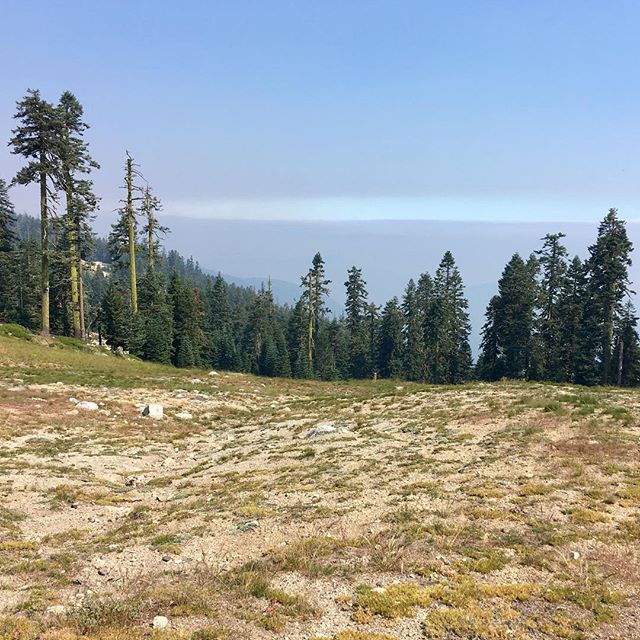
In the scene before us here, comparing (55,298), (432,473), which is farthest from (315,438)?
(55,298)

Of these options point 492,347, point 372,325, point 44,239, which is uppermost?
point 44,239

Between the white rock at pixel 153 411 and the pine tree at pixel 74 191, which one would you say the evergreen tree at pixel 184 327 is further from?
the white rock at pixel 153 411

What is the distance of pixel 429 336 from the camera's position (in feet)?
264

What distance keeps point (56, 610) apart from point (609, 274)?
211 ft

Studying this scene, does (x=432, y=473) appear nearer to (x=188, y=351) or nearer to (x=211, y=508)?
(x=211, y=508)

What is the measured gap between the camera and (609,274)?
189 ft

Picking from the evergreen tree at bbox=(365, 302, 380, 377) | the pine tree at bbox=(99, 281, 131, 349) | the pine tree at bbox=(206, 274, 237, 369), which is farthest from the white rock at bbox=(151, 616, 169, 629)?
the evergreen tree at bbox=(365, 302, 380, 377)

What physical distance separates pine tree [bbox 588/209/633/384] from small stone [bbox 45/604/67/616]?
2462 inches

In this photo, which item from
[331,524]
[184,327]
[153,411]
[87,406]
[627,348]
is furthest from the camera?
[184,327]

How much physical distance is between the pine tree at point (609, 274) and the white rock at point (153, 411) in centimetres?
5300

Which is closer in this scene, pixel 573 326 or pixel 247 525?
pixel 247 525

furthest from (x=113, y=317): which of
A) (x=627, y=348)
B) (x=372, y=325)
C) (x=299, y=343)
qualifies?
(x=627, y=348)

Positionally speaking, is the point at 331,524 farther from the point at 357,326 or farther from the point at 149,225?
the point at 357,326

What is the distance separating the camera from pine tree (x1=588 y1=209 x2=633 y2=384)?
57.2 m
